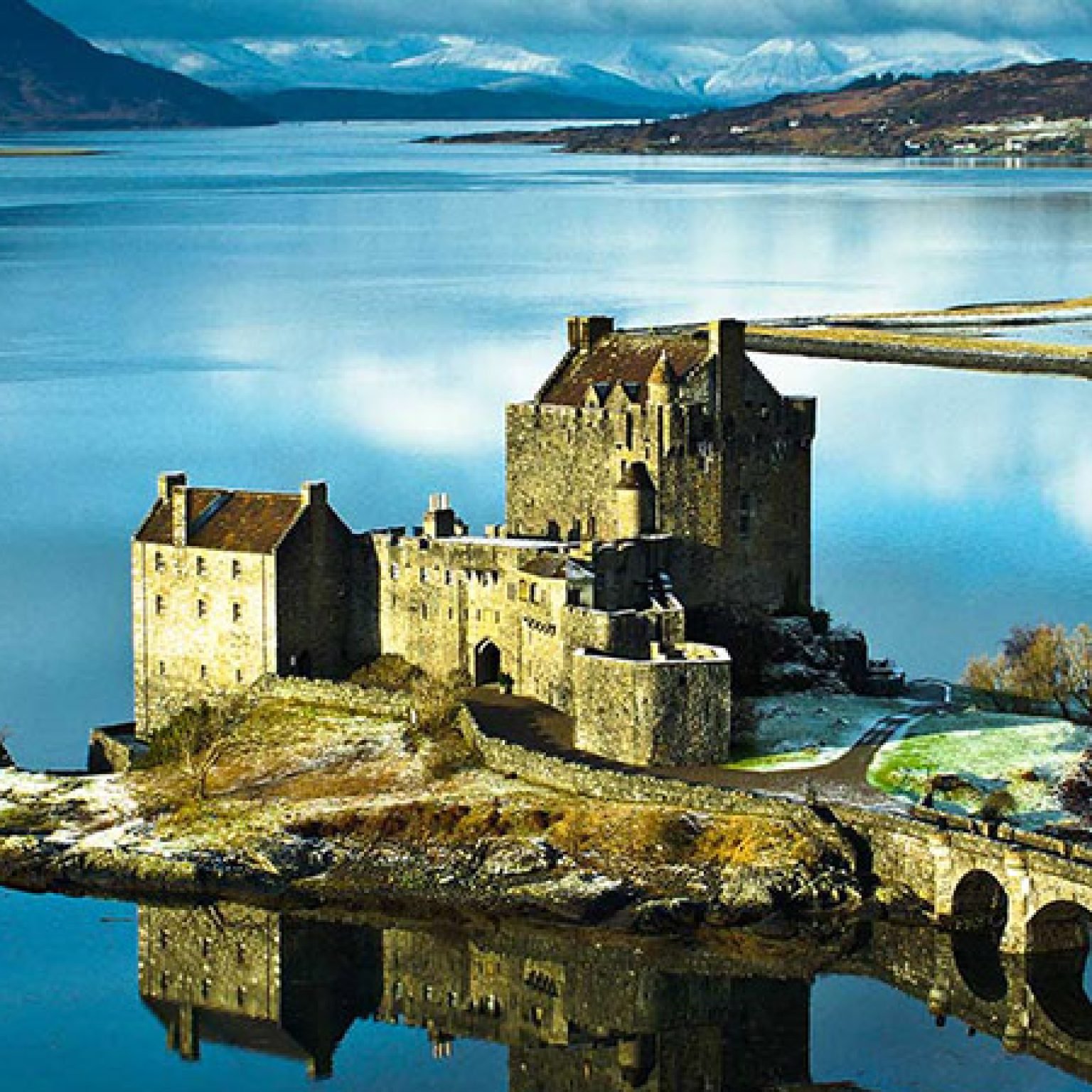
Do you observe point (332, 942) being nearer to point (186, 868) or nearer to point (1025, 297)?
point (186, 868)

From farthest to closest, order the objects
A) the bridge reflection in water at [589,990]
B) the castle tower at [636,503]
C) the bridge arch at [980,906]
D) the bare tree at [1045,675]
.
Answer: the castle tower at [636,503] → the bare tree at [1045,675] → the bridge arch at [980,906] → the bridge reflection in water at [589,990]

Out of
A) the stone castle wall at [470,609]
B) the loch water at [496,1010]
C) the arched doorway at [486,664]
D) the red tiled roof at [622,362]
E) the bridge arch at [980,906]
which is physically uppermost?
the red tiled roof at [622,362]

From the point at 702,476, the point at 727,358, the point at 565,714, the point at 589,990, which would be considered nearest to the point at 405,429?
the point at 727,358

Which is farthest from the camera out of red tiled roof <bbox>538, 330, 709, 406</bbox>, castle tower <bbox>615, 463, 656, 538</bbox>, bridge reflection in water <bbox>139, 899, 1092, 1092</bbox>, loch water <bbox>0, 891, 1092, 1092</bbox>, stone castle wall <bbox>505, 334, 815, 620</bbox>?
red tiled roof <bbox>538, 330, 709, 406</bbox>

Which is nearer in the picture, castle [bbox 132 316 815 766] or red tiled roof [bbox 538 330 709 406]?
castle [bbox 132 316 815 766]

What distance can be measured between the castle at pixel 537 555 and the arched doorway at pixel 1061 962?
12.4m

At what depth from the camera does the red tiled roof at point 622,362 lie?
59625 mm

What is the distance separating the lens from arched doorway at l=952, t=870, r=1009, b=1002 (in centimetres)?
4325

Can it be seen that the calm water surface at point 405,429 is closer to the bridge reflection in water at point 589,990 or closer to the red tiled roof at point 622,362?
the red tiled roof at point 622,362

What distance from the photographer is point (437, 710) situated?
52969 mm

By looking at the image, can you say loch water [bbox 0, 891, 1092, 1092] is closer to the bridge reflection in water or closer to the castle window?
the bridge reflection in water

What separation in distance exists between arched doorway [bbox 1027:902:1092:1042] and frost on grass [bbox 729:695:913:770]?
23.7ft

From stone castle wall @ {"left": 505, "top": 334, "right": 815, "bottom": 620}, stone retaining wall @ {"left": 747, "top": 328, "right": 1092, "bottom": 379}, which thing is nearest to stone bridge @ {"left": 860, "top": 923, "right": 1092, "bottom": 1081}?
stone castle wall @ {"left": 505, "top": 334, "right": 815, "bottom": 620}

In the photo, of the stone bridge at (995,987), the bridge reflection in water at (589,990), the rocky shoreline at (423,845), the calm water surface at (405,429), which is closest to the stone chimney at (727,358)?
the calm water surface at (405,429)
